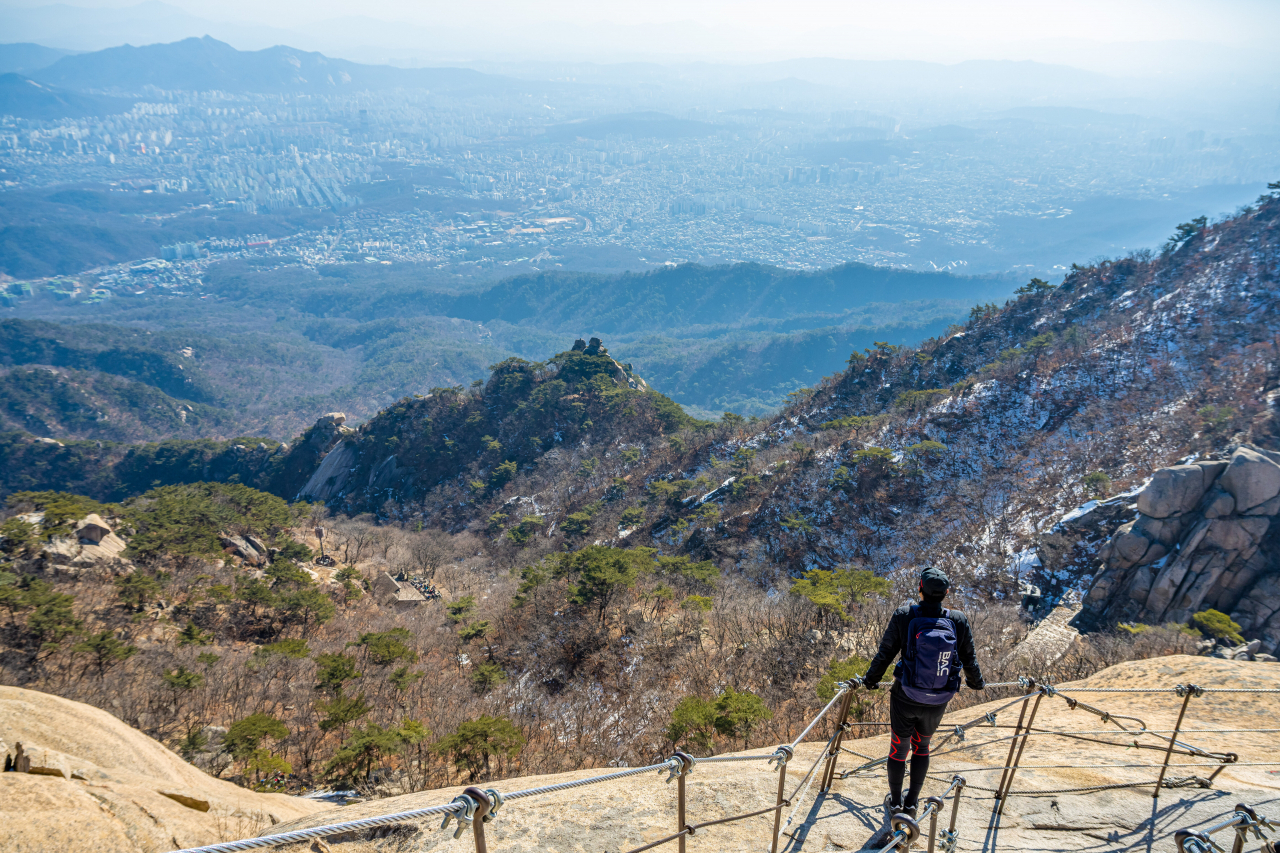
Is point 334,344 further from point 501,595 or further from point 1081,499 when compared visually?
point 1081,499

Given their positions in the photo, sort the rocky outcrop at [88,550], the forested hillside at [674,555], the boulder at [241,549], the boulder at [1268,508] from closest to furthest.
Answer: the forested hillside at [674,555]
the boulder at [1268,508]
the rocky outcrop at [88,550]
the boulder at [241,549]

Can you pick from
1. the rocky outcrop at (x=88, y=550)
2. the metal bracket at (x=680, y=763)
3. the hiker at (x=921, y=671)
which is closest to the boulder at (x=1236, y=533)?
the hiker at (x=921, y=671)

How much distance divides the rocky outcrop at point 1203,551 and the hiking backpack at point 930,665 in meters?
17.8

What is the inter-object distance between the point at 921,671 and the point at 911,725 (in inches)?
24.2

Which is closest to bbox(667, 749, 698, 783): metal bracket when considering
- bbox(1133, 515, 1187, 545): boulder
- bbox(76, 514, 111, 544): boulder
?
bbox(1133, 515, 1187, 545): boulder

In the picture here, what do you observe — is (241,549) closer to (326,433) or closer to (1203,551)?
(326,433)

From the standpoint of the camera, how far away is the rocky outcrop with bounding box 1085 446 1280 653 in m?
17.4

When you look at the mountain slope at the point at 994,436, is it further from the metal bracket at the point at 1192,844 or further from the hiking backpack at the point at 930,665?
the metal bracket at the point at 1192,844

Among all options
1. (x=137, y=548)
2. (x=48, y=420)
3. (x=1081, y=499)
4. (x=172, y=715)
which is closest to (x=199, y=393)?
(x=48, y=420)

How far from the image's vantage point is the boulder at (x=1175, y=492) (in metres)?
18.7

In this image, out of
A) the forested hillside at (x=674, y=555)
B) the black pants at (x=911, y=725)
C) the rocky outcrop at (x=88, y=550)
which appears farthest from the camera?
the rocky outcrop at (x=88, y=550)

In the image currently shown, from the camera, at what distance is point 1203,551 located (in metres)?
17.9

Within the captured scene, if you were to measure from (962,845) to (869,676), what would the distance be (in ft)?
6.03

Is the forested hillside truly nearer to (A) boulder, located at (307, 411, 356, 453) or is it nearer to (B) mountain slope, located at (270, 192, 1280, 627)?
(B) mountain slope, located at (270, 192, 1280, 627)
